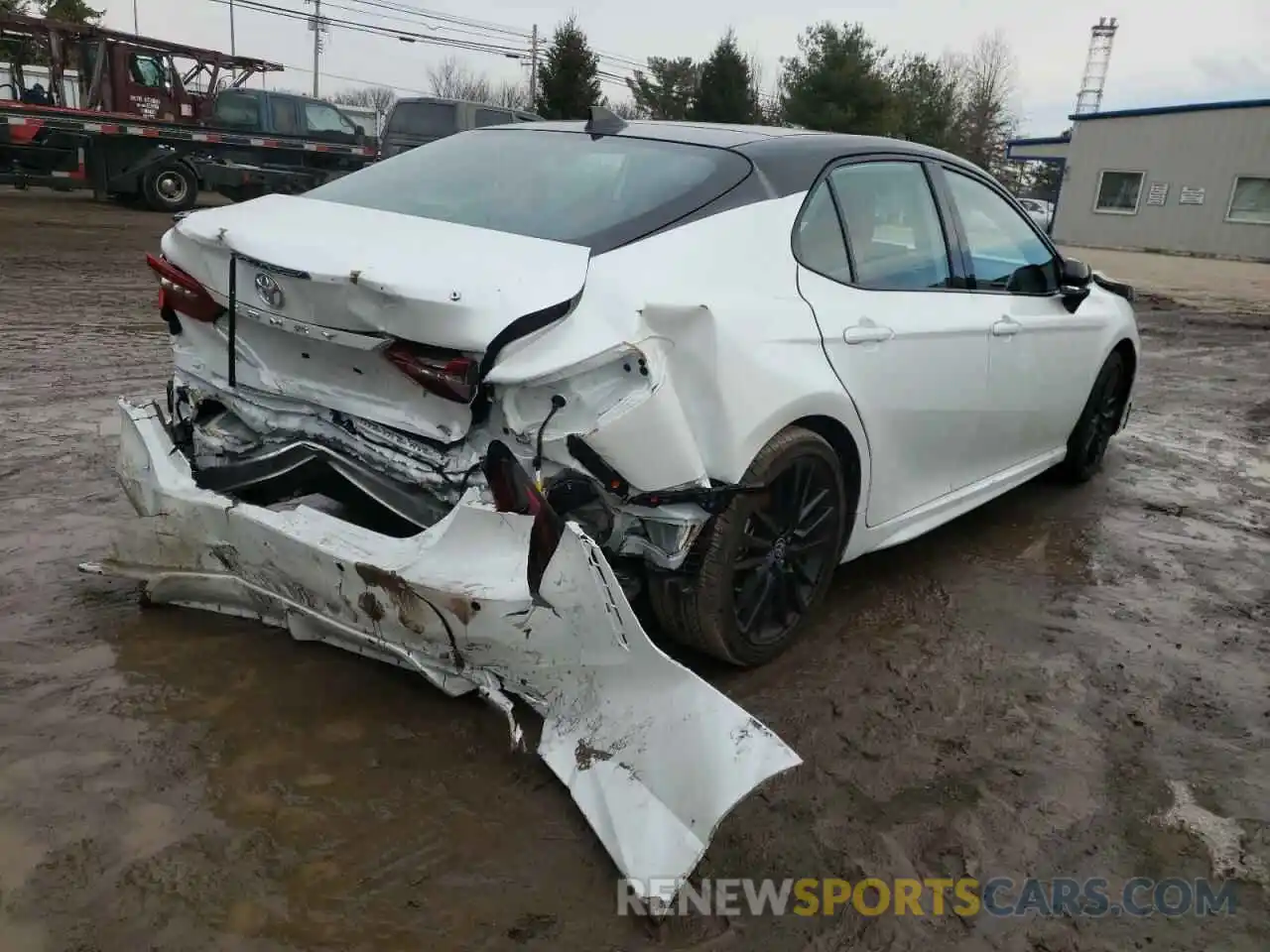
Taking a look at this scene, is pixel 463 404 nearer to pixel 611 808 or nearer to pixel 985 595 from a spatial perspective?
pixel 611 808

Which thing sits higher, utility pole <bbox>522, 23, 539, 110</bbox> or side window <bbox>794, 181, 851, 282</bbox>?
utility pole <bbox>522, 23, 539, 110</bbox>

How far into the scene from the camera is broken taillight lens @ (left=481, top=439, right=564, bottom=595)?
226 centimetres

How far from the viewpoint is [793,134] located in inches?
132

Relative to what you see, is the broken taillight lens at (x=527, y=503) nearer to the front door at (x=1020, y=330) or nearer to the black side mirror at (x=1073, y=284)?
the front door at (x=1020, y=330)

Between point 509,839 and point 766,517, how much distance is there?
1154 millimetres

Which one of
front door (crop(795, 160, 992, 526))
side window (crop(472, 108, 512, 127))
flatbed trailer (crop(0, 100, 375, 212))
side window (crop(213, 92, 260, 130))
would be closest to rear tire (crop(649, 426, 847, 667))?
front door (crop(795, 160, 992, 526))

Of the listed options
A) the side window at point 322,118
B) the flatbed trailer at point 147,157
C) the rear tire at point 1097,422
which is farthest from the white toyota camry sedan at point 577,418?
the side window at point 322,118

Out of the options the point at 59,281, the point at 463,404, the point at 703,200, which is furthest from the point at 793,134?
the point at 59,281

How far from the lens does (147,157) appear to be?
1812cm

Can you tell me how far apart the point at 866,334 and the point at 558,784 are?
64.7 inches

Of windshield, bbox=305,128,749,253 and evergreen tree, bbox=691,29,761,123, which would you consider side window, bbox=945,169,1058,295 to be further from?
evergreen tree, bbox=691,29,761,123

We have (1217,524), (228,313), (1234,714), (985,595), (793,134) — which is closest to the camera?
(228,313)

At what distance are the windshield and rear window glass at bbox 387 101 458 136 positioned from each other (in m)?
14.5

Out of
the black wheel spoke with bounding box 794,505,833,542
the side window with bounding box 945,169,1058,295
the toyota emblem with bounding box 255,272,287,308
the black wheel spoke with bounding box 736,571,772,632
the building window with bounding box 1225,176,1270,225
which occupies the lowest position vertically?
the black wheel spoke with bounding box 736,571,772,632
